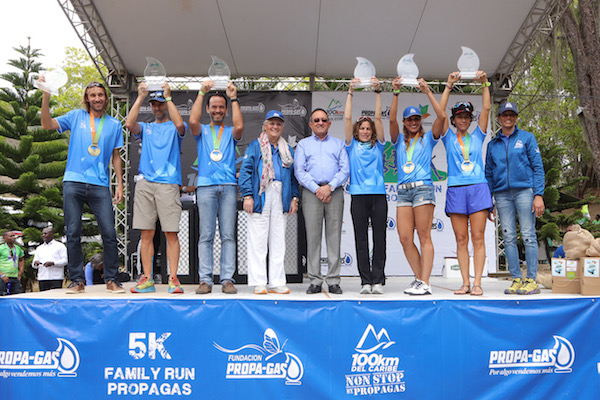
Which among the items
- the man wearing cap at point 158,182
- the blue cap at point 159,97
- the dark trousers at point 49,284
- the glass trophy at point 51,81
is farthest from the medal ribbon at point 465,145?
the dark trousers at point 49,284

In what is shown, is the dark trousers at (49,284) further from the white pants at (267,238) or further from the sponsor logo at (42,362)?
the white pants at (267,238)

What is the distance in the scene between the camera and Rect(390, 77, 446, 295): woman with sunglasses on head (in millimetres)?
3684

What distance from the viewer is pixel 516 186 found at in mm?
3791

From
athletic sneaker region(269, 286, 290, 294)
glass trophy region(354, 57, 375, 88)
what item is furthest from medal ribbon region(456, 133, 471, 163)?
athletic sneaker region(269, 286, 290, 294)

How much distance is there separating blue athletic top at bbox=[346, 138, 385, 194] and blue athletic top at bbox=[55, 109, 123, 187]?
1.96 meters

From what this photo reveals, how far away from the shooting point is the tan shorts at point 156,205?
3740 millimetres

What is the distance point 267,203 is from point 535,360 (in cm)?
220

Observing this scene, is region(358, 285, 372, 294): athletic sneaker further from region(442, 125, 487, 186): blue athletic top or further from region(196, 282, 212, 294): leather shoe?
region(196, 282, 212, 294): leather shoe

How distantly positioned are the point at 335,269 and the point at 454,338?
101cm

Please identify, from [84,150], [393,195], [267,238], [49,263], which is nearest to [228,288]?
[267,238]

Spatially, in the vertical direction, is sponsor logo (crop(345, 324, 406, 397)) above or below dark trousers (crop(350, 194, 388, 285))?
below

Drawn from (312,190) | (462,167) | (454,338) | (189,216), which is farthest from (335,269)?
(189,216)

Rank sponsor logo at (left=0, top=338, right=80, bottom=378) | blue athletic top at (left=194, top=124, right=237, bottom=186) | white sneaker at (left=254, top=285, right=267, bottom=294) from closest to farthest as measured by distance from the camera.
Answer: sponsor logo at (left=0, top=338, right=80, bottom=378) → white sneaker at (left=254, top=285, right=267, bottom=294) → blue athletic top at (left=194, top=124, right=237, bottom=186)

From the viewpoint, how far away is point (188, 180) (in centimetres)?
713
